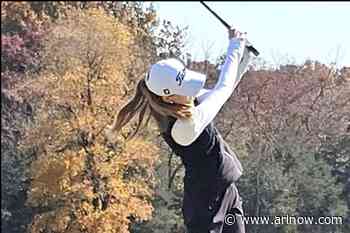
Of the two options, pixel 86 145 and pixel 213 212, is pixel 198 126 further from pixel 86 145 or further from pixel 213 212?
pixel 86 145

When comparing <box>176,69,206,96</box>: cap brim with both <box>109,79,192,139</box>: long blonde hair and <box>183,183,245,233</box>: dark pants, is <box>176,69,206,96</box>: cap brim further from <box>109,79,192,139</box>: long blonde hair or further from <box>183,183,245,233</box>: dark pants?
<box>183,183,245,233</box>: dark pants

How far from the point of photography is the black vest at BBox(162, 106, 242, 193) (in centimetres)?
99

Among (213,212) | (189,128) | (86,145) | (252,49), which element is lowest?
(86,145)

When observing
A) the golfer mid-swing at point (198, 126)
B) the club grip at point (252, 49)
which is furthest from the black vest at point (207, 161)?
the club grip at point (252, 49)

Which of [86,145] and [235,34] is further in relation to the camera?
[86,145]

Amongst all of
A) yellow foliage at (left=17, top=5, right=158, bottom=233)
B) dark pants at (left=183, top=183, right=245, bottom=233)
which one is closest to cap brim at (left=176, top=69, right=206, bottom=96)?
dark pants at (left=183, top=183, right=245, bottom=233)

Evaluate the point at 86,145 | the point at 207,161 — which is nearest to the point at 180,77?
the point at 207,161

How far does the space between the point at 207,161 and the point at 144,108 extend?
11 centimetres

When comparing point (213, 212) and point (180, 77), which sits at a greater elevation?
point (180, 77)

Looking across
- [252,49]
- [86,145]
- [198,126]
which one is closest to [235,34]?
[252,49]

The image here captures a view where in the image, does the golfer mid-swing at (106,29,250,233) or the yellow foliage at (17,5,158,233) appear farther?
the yellow foliage at (17,5,158,233)

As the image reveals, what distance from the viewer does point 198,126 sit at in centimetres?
95

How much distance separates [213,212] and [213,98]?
161 millimetres

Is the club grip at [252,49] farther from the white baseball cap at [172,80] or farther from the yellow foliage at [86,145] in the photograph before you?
the yellow foliage at [86,145]
